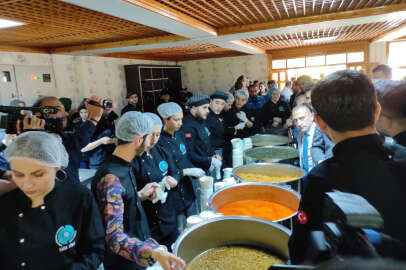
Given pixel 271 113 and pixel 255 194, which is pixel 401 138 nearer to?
pixel 255 194

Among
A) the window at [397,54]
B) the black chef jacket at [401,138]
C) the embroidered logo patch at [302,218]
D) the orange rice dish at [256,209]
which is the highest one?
the window at [397,54]

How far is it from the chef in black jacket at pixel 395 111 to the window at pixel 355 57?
21.3 ft

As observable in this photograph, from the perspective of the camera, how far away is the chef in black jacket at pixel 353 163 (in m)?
0.62

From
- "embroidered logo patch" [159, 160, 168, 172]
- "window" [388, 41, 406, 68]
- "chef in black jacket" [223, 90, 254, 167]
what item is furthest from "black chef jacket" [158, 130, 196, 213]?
"window" [388, 41, 406, 68]

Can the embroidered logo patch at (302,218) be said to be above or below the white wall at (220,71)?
below

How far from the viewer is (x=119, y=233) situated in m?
1.04

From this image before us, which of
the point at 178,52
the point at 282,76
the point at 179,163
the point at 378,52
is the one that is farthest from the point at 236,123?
the point at 378,52

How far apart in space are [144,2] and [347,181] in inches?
74.4

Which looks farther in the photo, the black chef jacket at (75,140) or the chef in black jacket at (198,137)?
the chef in black jacket at (198,137)

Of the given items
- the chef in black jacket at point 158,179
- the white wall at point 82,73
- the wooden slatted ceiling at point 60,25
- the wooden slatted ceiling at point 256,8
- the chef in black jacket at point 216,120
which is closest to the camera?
the chef in black jacket at point 158,179

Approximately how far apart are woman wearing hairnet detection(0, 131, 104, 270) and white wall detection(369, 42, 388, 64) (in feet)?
25.0

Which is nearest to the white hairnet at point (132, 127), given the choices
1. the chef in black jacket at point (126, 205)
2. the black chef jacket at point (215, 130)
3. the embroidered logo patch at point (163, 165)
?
the chef in black jacket at point (126, 205)

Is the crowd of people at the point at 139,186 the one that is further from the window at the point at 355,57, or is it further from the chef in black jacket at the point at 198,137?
the window at the point at 355,57

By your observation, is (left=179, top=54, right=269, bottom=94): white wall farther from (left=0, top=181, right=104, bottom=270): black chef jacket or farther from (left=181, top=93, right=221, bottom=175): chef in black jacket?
(left=0, top=181, right=104, bottom=270): black chef jacket
